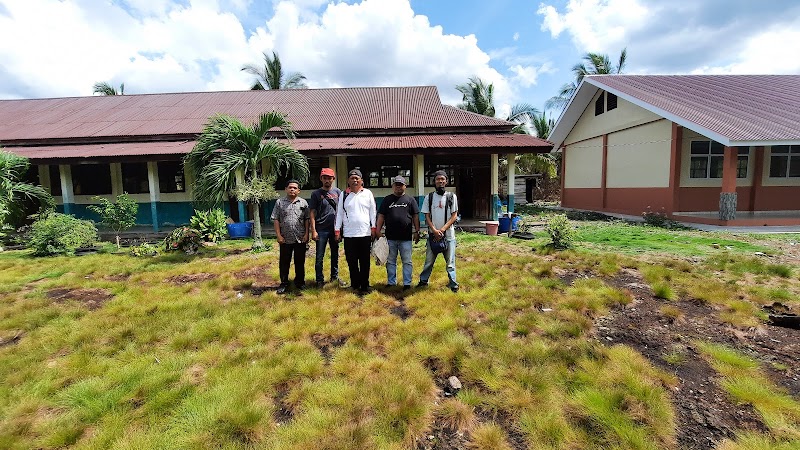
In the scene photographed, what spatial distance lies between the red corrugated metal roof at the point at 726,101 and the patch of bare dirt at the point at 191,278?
42.4 feet

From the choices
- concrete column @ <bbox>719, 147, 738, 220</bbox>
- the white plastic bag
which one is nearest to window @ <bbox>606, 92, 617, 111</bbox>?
concrete column @ <bbox>719, 147, 738, 220</bbox>

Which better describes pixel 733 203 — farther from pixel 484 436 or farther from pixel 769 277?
pixel 484 436

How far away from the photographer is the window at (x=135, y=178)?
12.8m

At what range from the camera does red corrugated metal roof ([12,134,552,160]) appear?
35.1ft

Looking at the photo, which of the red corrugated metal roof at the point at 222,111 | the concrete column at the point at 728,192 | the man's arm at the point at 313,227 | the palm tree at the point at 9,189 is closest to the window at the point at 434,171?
the red corrugated metal roof at the point at 222,111

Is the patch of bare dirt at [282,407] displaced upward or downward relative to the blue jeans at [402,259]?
downward

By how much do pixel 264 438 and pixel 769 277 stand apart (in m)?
6.94

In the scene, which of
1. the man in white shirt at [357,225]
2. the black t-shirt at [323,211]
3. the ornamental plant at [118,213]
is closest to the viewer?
the man in white shirt at [357,225]

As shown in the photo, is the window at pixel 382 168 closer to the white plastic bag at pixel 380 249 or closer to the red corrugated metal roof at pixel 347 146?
the red corrugated metal roof at pixel 347 146

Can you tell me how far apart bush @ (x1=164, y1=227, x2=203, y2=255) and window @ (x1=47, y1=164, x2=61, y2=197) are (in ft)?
28.6

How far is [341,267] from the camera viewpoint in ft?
20.9

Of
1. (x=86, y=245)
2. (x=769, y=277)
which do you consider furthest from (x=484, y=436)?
(x=86, y=245)

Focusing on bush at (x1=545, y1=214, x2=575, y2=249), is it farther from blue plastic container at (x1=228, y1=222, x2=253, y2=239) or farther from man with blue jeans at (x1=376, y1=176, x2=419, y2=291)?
blue plastic container at (x1=228, y1=222, x2=253, y2=239)

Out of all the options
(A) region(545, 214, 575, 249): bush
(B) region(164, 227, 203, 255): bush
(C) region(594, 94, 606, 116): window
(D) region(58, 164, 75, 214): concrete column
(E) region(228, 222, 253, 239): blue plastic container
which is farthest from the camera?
(C) region(594, 94, 606, 116): window
